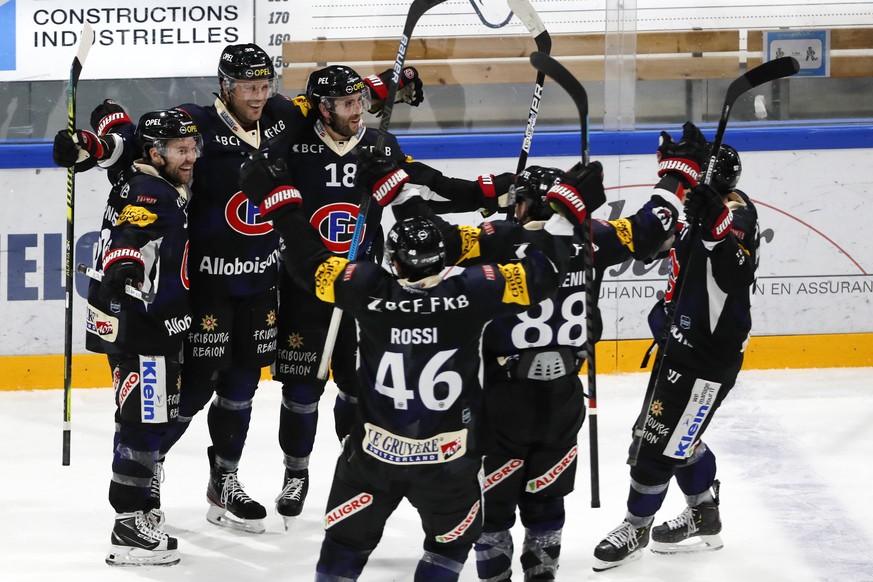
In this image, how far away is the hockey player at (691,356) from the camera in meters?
3.97

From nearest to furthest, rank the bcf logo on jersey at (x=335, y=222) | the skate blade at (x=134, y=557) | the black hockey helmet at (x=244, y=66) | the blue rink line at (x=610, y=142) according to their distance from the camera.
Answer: the skate blade at (x=134, y=557) → the black hockey helmet at (x=244, y=66) → the bcf logo on jersey at (x=335, y=222) → the blue rink line at (x=610, y=142)

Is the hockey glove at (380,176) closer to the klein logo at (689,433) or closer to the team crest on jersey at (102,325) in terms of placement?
the team crest on jersey at (102,325)

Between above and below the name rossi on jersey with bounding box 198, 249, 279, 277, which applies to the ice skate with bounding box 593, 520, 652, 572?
below

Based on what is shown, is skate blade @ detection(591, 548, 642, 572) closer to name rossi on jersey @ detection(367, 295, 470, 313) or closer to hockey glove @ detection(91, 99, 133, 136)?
name rossi on jersey @ detection(367, 295, 470, 313)

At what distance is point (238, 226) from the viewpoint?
4.36 metres

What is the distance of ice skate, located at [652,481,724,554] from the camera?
4.29m

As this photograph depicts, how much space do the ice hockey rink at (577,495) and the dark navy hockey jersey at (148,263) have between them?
751 mm

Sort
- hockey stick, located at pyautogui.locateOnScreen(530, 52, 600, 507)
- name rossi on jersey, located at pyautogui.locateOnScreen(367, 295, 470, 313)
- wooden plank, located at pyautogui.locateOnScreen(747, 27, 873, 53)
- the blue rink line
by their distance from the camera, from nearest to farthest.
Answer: name rossi on jersey, located at pyautogui.locateOnScreen(367, 295, 470, 313), hockey stick, located at pyautogui.locateOnScreen(530, 52, 600, 507), the blue rink line, wooden plank, located at pyautogui.locateOnScreen(747, 27, 873, 53)

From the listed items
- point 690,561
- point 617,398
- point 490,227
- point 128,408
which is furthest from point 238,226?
point 617,398

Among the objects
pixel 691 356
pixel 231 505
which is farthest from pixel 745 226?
pixel 231 505

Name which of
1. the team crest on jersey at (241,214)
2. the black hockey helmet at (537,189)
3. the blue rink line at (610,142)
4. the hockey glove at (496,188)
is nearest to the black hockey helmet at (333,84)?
the team crest on jersey at (241,214)

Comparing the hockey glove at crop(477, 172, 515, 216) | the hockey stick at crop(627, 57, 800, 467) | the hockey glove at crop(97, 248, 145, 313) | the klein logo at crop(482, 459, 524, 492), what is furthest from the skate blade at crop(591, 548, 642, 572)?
the hockey glove at crop(97, 248, 145, 313)

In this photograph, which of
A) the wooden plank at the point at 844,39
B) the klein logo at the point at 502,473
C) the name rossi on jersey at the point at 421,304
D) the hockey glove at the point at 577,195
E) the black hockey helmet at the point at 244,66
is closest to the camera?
the name rossi on jersey at the point at 421,304

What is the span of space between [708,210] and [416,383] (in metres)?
1.13
